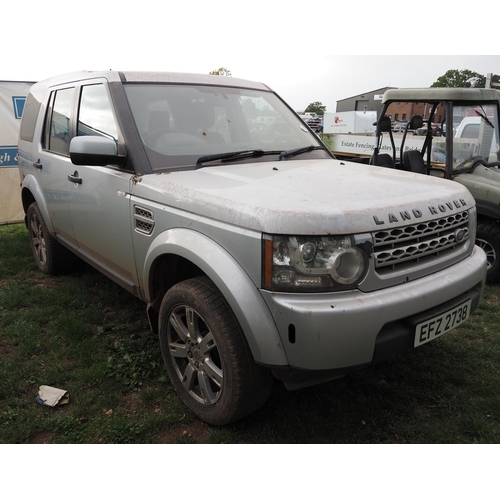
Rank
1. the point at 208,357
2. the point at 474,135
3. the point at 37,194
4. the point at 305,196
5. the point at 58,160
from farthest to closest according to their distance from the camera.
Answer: the point at 474,135, the point at 37,194, the point at 58,160, the point at 208,357, the point at 305,196

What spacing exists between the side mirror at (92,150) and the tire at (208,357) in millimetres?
942

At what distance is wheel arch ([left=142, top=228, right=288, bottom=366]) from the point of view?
6.78 ft

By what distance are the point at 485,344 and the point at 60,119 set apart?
4087 millimetres

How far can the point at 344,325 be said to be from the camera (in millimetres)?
2000

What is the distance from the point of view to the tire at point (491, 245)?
4812 mm

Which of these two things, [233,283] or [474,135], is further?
[474,135]

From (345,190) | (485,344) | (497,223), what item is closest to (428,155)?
(497,223)

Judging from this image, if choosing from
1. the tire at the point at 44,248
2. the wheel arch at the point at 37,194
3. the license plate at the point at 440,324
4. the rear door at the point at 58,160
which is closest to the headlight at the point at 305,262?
the license plate at the point at 440,324

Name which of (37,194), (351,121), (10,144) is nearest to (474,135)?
(37,194)

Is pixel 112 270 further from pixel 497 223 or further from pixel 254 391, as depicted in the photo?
pixel 497 223

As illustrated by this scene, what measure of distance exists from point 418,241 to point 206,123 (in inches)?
67.7

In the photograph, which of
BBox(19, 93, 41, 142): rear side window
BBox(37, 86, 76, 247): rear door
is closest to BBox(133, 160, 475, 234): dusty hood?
BBox(37, 86, 76, 247): rear door

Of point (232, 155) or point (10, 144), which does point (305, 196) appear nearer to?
point (232, 155)

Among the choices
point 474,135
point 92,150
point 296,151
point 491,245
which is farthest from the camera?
point 474,135
